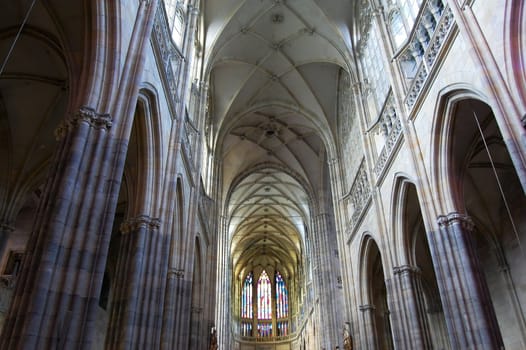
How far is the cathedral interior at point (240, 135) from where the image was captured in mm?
6316

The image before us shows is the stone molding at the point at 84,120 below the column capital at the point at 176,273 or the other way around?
the other way around

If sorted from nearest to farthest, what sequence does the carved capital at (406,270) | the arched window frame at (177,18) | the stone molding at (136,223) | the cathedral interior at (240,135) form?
the cathedral interior at (240,135) → the stone molding at (136,223) → the carved capital at (406,270) → the arched window frame at (177,18)

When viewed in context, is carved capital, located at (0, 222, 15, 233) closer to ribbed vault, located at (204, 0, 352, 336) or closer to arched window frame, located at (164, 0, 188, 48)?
arched window frame, located at (164, 0, 188, 48)

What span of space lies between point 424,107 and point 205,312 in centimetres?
1195

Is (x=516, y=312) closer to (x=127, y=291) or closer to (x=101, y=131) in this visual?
(x=127, y=291)

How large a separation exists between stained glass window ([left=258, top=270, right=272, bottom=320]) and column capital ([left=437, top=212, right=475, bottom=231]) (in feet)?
132

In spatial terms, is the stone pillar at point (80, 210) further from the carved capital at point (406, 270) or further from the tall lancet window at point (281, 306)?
the tall lancet window at point (281, 306)

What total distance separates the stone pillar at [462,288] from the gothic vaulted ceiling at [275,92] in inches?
438

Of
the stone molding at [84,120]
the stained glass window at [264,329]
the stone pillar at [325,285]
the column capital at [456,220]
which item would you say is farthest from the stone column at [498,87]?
Result: the stained glass window at [264,329]

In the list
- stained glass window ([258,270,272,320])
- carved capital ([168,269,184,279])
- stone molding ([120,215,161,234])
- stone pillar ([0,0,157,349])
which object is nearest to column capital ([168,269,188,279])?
carved capital ([168,269,184,279])

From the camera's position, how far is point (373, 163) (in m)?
15.5

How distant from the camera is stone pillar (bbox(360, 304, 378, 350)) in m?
16.0

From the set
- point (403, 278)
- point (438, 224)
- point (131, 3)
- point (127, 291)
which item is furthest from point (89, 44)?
point (403, 278)

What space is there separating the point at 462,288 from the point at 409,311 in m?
3.61
